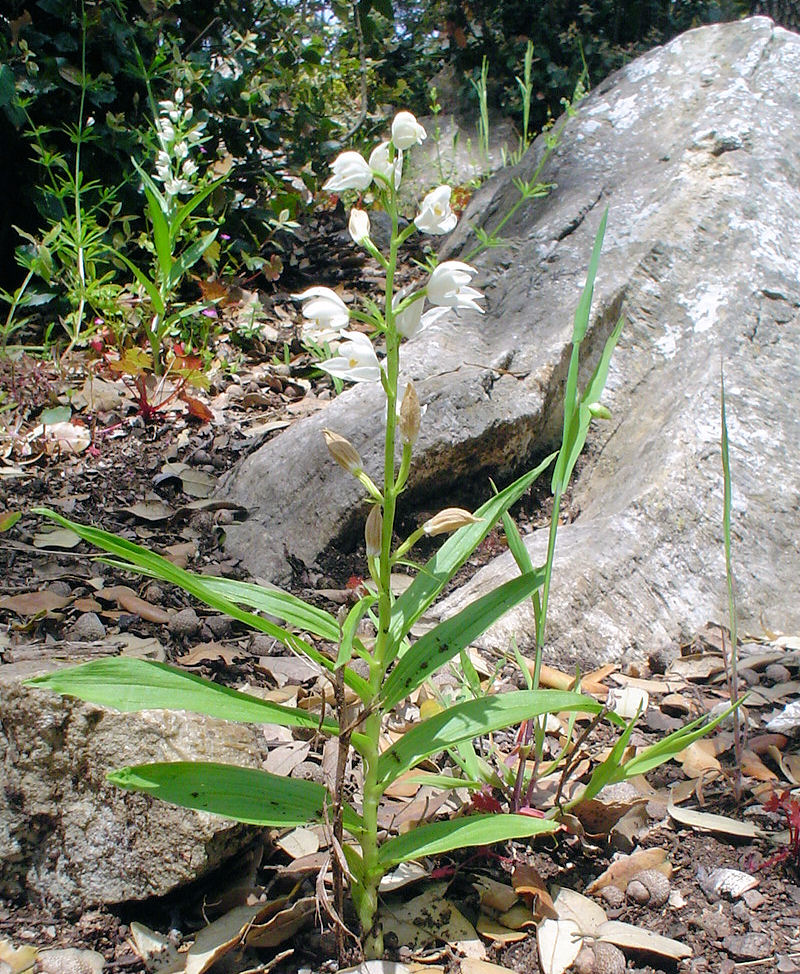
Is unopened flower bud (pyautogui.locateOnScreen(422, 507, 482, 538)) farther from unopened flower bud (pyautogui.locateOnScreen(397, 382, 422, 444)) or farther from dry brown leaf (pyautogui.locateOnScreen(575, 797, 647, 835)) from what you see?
dry brown leaf (pyautogui.locateOnScreen(575, 797, 647, 835))

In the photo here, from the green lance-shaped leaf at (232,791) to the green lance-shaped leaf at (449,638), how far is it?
183mm

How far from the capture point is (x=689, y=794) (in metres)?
1.65

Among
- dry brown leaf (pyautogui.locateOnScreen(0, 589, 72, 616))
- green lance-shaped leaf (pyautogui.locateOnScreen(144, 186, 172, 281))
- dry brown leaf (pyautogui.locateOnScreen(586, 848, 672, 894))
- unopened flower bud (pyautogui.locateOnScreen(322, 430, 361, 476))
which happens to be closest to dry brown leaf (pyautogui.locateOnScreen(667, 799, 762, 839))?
dry brown leaf (pyautogui.locateOnScreen(586, 848, 672, 894))

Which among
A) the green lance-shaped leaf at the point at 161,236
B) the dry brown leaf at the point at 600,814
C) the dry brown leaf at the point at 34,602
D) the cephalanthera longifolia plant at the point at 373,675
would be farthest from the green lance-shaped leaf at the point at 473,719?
the green lance-shaped leaf at the point at 161,236

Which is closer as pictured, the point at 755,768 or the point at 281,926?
the point at 281,926

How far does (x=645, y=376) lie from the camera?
2.96m

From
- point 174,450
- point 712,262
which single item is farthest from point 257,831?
point 712,262

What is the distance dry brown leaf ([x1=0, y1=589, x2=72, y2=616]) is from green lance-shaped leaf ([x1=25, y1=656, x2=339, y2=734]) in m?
0.89

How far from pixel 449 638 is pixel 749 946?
675mm

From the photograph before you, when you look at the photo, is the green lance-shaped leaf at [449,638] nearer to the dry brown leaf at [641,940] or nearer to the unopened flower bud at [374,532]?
the unopened flower bud at [374,532]

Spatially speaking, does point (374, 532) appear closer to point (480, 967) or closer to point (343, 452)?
point (343, 452)

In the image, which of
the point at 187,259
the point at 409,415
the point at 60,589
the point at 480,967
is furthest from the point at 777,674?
the point at 187,259

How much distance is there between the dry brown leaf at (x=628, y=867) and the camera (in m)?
1.44

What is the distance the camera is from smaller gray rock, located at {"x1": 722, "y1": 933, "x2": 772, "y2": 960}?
4.19ft
